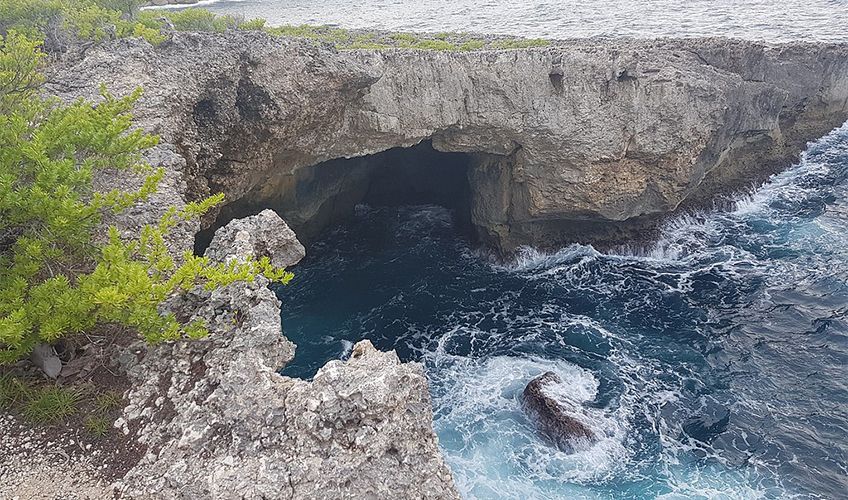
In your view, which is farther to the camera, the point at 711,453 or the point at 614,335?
the point at 614,335

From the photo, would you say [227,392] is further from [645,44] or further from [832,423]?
[645,44]

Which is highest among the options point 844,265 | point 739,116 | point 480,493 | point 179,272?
point 179,272

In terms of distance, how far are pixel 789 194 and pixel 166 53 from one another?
116 ft

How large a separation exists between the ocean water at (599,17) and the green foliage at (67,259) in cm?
3503

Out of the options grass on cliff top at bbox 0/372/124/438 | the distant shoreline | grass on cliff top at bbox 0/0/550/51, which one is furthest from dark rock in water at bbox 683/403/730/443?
the distant shoreline

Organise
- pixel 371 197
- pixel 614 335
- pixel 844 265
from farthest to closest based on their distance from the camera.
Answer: pixel 371 197, pixel 844 265, pixel 614 335

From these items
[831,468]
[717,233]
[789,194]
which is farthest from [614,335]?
[789,194]

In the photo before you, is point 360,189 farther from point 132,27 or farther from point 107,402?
point 107,402

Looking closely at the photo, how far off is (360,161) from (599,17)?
2594cm

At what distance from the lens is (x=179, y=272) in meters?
9.34

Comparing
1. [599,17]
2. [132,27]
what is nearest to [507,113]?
[132,27]

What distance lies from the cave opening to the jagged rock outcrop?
56.5 ft

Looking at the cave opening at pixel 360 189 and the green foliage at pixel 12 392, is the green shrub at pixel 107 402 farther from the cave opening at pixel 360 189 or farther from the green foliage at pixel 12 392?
the cave opening at pixel 360 189

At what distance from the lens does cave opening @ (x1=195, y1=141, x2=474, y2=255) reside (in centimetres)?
2922
